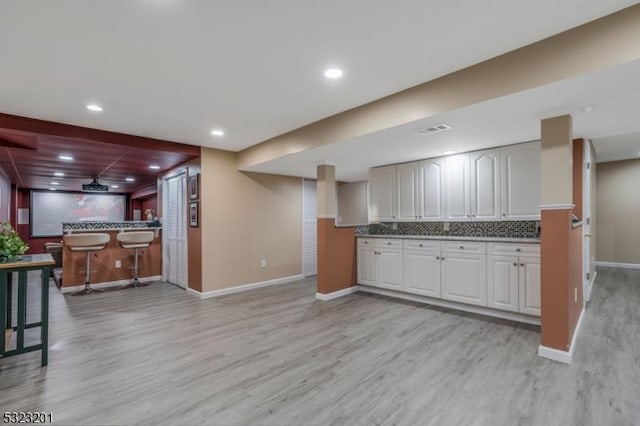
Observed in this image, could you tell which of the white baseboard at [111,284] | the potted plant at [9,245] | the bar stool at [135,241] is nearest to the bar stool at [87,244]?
the white baseboard at [111,284]

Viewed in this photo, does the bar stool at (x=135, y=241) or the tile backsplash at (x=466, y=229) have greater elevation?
the tile backsplash at (x=466, y=229)

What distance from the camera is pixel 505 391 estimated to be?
2.07 metres

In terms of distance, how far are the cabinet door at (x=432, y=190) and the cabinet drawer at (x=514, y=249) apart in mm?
1128

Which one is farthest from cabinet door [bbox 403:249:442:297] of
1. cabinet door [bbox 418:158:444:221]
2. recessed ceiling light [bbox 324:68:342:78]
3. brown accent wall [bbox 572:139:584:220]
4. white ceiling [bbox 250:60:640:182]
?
recessed ceiling light [bbox 324:68:342:78]

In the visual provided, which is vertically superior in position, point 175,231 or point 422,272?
point 175,231

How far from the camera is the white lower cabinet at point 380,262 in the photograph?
446 cm

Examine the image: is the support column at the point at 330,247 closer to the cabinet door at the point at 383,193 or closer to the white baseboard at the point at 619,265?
the cabinet door at the point at 383,193

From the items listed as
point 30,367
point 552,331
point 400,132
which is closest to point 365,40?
point 400,132

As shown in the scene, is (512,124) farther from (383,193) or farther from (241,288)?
(241,288)

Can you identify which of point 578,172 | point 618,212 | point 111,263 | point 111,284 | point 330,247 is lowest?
point 111,284

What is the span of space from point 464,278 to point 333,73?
9.44 feet

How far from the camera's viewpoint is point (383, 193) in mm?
5270

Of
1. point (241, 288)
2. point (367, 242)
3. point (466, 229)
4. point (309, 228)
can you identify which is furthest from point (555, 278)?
point (309, 228)

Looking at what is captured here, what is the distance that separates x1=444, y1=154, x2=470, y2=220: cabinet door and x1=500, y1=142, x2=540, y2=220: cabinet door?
47 cm
